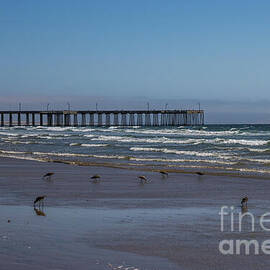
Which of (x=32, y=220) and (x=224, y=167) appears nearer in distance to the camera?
(x=32, y=220)

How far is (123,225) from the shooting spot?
31.1ft

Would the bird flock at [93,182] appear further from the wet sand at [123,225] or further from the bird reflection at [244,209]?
the wet sand at [123,225]

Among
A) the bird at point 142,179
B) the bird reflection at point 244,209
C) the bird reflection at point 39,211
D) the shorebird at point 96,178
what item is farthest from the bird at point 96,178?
the bird reflection at point 244,209

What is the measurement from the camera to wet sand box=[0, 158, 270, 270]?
23.8 ft

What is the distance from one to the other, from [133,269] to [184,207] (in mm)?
4921

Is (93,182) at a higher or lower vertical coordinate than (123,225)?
lower

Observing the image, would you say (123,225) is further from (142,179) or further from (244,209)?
(142,179)

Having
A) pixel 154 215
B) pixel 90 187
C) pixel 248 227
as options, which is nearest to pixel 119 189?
pixel 90 187

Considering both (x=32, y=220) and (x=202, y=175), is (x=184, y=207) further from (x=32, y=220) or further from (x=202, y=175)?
(x=202, y=175)

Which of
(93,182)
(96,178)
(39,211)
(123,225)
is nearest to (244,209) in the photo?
(123,225)

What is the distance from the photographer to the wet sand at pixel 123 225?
724 centimetres

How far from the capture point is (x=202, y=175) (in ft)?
63.6

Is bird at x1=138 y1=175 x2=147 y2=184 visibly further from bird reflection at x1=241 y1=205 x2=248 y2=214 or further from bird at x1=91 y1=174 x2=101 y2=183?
bird reflection at x1=241 y1=205 x2=248 y2=214

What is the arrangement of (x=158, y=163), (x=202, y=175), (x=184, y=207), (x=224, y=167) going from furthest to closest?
1. (x=158, y=163)
2. (x=224, y=167)
3. (x=202, y=175)
4. (x=184, y=207)
